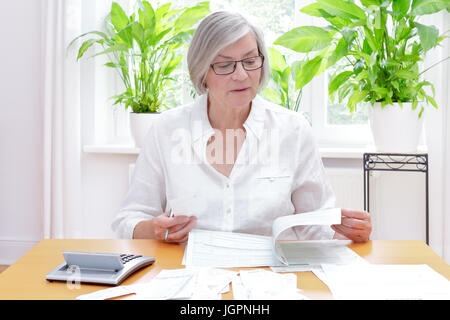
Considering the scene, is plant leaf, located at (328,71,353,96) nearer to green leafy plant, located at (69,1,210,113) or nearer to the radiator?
the radiator

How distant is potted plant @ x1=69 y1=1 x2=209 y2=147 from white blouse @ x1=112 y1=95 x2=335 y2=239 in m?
1.28

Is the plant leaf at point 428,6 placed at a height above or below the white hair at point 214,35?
above

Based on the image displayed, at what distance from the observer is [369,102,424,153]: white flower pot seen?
8.51ft

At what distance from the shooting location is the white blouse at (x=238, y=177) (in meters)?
1.59

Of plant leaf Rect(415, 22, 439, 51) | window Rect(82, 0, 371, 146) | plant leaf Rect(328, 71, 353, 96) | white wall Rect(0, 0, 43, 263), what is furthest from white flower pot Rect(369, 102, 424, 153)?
white wall Rect(0, 0, 43, 263)

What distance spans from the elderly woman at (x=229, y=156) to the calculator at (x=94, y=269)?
16.1 inches

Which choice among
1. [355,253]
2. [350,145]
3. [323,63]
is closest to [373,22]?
[323,63]

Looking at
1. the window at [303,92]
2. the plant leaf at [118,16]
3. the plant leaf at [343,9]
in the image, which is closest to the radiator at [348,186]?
the window at [303,92]

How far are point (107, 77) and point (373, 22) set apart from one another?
174 centimetres

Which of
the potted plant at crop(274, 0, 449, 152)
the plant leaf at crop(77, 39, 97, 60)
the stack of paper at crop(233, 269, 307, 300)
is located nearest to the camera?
the stack of paper at crop(233, 269, 307, 300)

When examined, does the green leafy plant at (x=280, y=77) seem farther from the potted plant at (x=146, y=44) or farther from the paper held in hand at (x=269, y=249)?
the paper held in hand at (x=269, y=249)

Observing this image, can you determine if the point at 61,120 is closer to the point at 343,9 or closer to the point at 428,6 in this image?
the point at 343,9

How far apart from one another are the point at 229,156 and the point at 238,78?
26 cm
